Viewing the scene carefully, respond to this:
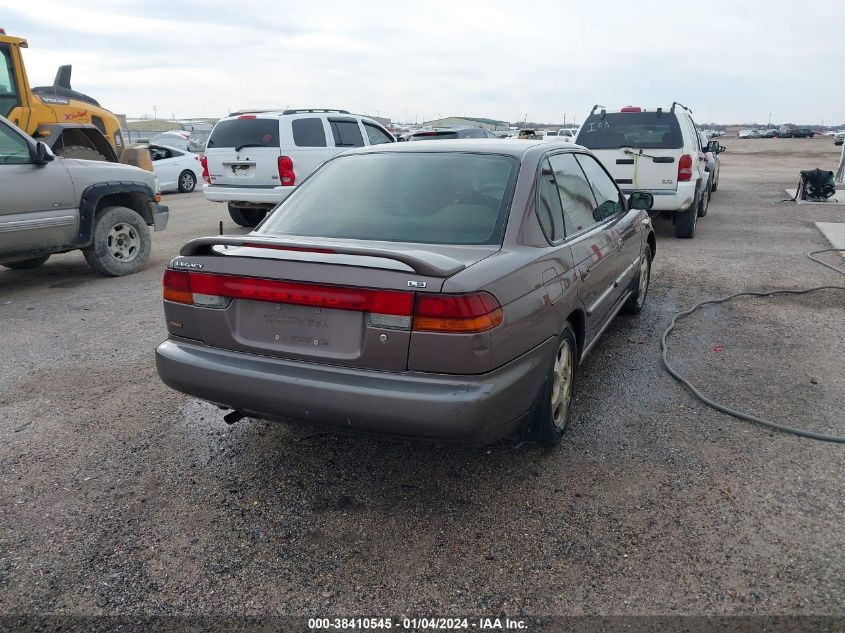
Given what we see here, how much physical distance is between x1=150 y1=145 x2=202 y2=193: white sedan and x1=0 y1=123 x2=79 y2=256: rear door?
1153cm

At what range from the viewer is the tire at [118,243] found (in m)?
7.68

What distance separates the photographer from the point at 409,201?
3430 millimetres

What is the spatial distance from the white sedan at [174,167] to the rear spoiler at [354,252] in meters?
16.4

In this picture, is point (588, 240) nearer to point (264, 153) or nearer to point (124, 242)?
point (124, 242)

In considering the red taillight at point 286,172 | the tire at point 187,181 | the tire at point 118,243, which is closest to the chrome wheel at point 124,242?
the tire at point 118,243

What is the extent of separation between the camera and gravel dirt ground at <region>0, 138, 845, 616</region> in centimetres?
245

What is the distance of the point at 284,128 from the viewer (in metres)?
10.8

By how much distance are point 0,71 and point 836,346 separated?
12.0 meters

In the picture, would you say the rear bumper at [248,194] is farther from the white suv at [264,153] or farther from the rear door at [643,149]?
the rear door at [643,149]

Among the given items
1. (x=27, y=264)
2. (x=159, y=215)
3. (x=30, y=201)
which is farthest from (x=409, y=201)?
(x=27, y=264)

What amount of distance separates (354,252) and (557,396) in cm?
137

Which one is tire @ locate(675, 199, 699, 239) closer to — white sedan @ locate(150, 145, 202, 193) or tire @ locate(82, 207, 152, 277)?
tire @ locate(82, 207, 152, 277)

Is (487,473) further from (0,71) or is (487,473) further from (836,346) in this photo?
(0,71)

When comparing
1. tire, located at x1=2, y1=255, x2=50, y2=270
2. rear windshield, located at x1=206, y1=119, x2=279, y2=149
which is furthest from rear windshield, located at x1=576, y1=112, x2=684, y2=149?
tire, located at x1=2, y1=255, x2=50, y2=270
